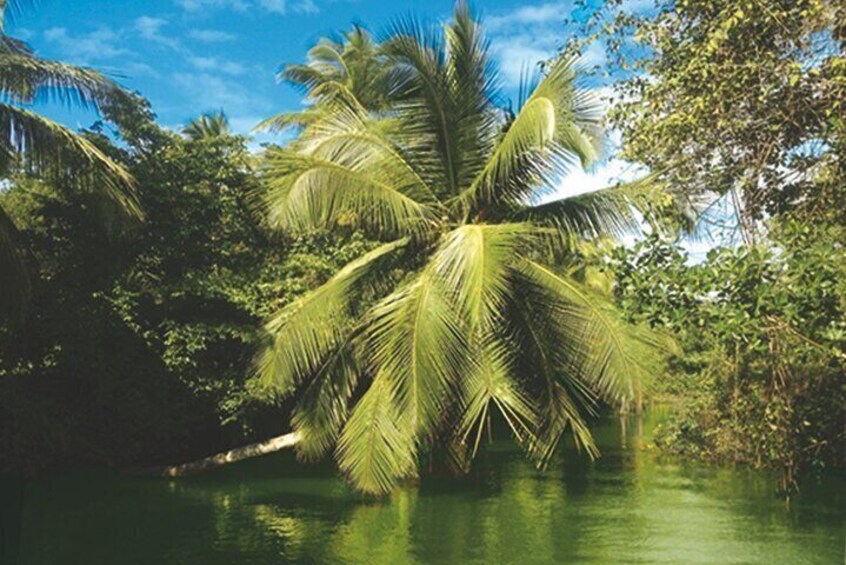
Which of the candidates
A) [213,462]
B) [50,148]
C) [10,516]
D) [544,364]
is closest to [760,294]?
[544,364]

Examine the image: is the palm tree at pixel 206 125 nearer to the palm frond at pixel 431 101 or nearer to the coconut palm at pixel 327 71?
the coconut palm at pixel 327 71

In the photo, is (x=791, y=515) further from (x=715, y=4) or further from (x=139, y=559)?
(x=139, y=559)

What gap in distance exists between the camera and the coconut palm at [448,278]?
29.1ft

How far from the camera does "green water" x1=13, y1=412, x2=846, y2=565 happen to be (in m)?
8.30

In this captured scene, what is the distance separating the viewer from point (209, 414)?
14125 millimetres

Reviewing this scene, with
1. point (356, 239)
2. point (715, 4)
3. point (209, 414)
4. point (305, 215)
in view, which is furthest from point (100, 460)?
point (715, 4)

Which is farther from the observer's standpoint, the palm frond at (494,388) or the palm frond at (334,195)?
the palm frond at (334,195)

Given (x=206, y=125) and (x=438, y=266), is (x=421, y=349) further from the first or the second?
(x=206, y=125)

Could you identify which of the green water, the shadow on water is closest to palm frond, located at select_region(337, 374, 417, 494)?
the green water

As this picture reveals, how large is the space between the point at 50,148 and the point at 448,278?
466cm

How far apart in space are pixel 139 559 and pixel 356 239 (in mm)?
6244

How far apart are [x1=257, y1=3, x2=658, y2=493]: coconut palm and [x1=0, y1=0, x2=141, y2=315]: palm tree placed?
2109mm

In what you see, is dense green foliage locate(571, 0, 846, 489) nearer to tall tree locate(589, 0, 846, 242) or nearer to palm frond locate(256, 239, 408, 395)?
tall tree locate(589, 0, 846, 242)

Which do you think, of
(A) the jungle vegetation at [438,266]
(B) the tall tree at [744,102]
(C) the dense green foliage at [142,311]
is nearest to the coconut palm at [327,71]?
(A) the jungle vegetation at [438,266]
